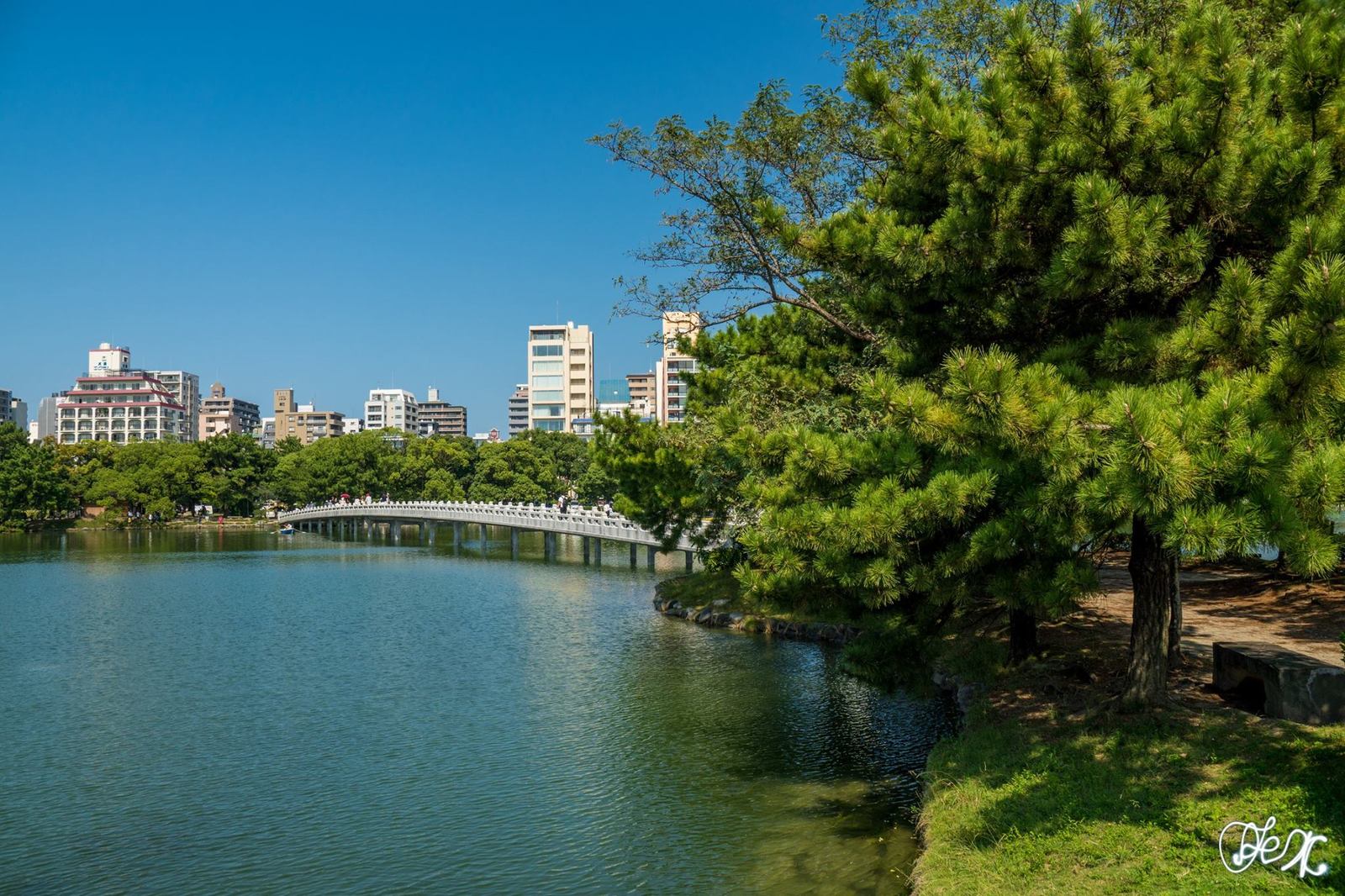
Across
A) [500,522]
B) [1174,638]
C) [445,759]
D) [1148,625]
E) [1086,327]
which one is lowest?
[445,759]

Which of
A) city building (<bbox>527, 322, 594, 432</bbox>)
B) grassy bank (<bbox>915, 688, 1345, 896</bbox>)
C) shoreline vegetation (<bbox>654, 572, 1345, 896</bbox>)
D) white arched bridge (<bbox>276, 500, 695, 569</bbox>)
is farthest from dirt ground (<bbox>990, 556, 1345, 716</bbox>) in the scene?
city building (<bbox>527, 322, 594, 432</bbox>)

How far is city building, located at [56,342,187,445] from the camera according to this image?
135 m

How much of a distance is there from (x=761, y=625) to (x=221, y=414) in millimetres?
165117

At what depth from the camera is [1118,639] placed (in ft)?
47.8

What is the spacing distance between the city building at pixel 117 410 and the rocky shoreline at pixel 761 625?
126 m

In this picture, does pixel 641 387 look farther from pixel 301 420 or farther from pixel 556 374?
pixel 301 420

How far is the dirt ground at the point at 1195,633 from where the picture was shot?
11906 mm

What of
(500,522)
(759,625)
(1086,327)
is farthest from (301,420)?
(1086,327)

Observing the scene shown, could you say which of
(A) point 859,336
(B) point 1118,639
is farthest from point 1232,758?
(A) point 859,336

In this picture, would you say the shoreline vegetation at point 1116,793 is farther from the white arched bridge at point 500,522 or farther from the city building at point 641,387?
the city building at point 641,387

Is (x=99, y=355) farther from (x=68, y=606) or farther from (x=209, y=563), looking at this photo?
(x=68, y=606)

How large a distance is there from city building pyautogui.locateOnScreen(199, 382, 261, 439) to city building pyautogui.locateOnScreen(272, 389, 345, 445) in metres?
6.04

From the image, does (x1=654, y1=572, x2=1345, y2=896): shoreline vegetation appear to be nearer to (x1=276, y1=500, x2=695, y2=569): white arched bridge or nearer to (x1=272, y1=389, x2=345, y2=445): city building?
(x1=276, y1=500, x2=695, y2=569): white arched bridge

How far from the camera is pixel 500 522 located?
5622 cm
